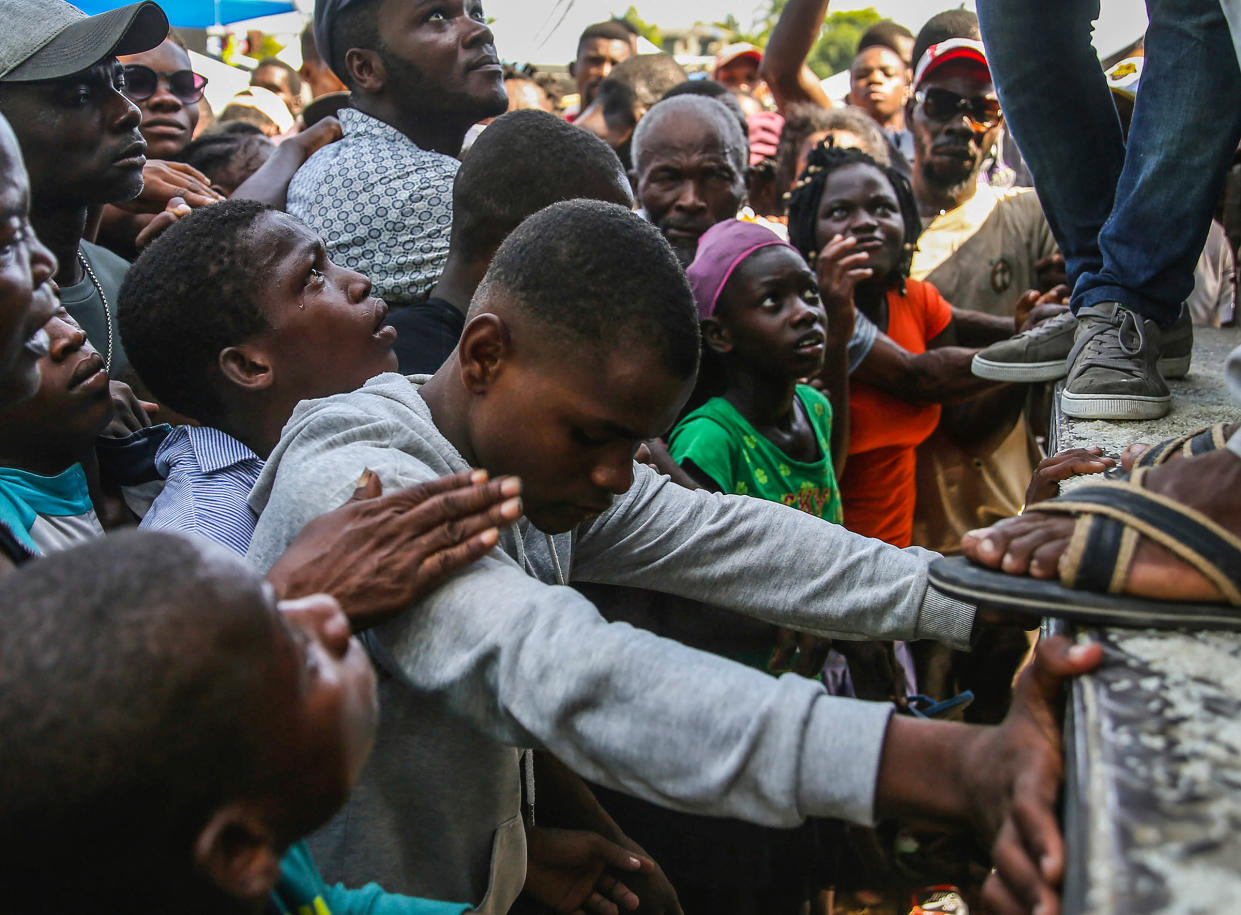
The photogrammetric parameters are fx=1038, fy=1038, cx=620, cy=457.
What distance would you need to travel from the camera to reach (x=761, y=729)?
110 cm

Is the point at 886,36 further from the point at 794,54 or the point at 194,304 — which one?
the point at 194,304

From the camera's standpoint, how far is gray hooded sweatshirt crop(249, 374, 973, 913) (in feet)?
3.67

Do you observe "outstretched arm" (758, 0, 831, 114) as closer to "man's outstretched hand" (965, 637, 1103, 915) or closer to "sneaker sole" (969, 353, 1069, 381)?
"sneaker sole" (969, 353, 1069, 381)

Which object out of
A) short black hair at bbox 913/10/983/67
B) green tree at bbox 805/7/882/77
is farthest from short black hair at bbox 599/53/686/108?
green tree at bbox 805/7/882/77

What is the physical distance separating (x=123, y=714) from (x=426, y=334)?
1.64 m

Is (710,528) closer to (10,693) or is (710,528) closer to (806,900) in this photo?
(10,693)

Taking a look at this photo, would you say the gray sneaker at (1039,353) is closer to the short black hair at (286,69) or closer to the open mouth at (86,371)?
the open mouth at (86,371)

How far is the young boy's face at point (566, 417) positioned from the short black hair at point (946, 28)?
15.3 ft

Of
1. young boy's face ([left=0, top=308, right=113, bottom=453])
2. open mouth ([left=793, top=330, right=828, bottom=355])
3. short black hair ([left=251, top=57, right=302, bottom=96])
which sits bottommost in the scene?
short black hair ([left=251, top=57, right=302, bottom=96])

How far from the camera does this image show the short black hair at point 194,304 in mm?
2131

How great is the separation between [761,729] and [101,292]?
2.23m

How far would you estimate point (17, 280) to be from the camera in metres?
1.44

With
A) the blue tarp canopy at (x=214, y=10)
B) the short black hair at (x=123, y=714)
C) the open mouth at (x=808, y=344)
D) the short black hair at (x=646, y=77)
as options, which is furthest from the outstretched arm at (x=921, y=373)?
the blue tarp canopy at (x=214, y=10)

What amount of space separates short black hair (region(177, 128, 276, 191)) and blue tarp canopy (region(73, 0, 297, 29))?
5.25 metres
